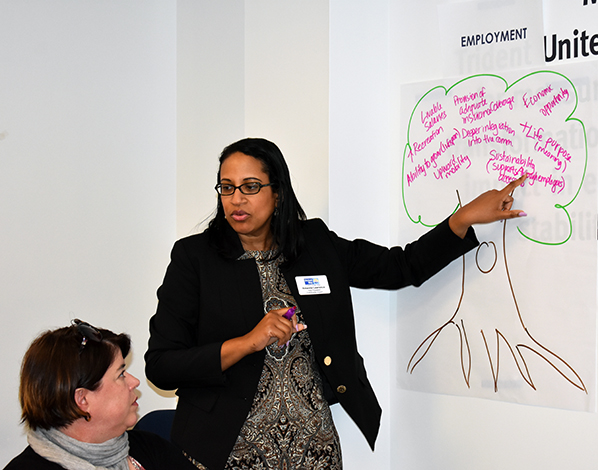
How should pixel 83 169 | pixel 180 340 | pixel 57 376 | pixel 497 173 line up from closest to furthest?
pixel 57 376
pixel 180 340
pixel 497 173
pixel 83 169

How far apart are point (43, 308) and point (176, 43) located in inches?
56.5

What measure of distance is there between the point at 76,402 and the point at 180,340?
1.59 ft

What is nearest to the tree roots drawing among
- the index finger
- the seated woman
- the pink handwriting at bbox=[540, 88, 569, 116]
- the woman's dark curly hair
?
the index finger

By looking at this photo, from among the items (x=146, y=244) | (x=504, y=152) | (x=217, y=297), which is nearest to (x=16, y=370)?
(x=146, y=244)

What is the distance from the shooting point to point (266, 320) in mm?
1706

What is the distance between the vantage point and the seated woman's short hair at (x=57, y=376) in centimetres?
137

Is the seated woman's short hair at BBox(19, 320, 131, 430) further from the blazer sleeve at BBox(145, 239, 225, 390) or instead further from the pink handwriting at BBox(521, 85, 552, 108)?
the pink handwriting at BBox(521, 85, 552, 108)

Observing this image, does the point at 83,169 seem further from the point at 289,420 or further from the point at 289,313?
the point at 289,420

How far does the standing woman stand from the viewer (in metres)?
1.78

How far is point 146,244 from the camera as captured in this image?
112 inches

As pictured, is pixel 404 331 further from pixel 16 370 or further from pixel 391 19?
pixel 16 370

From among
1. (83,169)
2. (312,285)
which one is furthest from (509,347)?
(83,169)

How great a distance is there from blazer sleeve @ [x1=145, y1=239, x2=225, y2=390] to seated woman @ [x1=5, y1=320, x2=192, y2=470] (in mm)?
264

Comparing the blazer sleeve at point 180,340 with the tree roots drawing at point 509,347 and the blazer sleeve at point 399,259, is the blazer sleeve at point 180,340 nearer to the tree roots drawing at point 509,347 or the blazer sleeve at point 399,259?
the blazer sleeve at point 399,259
